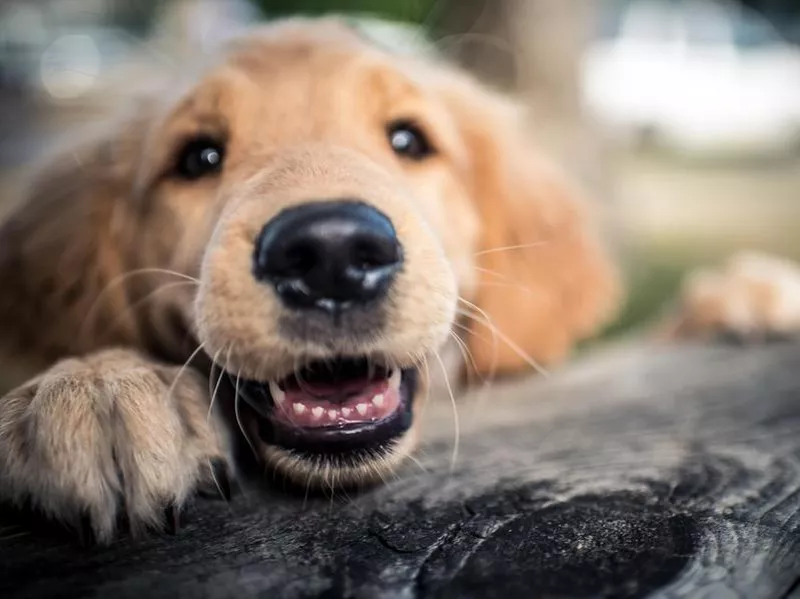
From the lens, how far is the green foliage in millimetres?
4050

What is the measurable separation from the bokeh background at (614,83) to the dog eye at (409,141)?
2.32ft

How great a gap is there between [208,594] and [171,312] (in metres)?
0.99

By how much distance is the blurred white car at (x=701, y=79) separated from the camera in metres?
8.91

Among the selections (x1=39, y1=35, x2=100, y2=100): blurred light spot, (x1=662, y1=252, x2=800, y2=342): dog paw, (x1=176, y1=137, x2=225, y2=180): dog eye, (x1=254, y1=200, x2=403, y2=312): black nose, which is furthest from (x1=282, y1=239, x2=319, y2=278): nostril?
(x1=39, y1=35, x2=100, y2=100): blurred light spot

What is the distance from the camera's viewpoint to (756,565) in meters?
1.19

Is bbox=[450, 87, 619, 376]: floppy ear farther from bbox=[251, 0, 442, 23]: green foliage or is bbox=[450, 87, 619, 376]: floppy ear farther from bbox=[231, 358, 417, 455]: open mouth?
bbox=[251, 0, 442, 23]: green foliage

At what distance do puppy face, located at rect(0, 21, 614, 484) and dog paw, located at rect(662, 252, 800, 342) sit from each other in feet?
1.51

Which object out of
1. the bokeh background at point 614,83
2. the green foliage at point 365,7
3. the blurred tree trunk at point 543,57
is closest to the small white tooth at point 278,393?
the bokeh background at point 614,83

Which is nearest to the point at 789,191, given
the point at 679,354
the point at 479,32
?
the point at 479,32

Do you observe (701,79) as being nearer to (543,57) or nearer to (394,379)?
(543,57)

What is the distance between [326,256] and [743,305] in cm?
212

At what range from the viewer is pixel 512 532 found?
4.30ft

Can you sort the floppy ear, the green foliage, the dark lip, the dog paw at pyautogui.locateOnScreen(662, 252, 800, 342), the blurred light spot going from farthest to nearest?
the green foliage
the blurred light spot
the dog paw at pyautogui.locateOnScreen(662, 252, 800, 342)
the floppy ear
the dark lip

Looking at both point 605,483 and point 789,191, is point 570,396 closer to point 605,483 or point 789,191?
point 605,483
